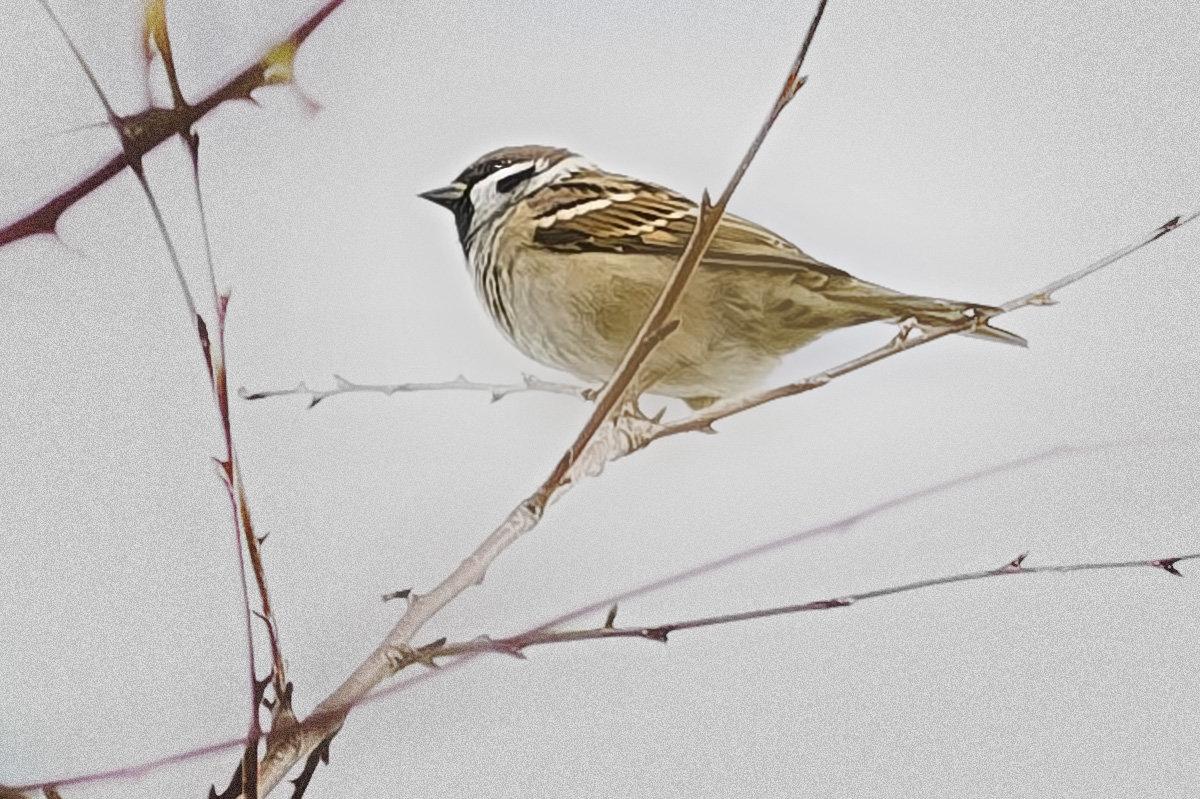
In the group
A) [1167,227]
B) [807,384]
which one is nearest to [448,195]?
[807,384]

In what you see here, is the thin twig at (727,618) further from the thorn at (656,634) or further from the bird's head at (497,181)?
the bird's head at (497,181)

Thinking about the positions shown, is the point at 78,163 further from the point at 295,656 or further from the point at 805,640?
the point at 805,640

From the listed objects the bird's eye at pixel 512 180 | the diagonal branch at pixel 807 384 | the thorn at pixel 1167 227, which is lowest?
the diagonal branch at pixel 807 384

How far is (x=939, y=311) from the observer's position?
434 mm

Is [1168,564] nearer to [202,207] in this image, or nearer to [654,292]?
[654,292]

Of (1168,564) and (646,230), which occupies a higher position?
(646,230)

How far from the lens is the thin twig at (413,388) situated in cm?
45

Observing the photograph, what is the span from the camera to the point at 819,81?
48 centimetres

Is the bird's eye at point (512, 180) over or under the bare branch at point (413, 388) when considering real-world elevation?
over

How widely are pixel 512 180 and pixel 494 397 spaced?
7 cm

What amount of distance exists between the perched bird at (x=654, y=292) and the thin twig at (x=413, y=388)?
0.7 inches

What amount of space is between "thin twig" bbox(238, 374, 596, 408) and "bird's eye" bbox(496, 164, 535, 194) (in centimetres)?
6

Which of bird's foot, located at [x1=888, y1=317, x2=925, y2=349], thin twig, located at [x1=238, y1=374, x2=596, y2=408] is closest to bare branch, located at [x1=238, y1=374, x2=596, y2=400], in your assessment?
thin twig, located at [x1=238, y1=374, x2=596, y2=408]

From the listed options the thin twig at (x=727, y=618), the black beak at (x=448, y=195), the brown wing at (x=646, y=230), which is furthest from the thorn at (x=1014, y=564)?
the black beak at (x=448, y=195)
